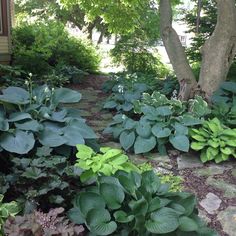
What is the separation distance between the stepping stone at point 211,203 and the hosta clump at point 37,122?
117cm

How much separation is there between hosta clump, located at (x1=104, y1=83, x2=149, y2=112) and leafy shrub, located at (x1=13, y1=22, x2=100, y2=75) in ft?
7.80

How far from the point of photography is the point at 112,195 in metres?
2.09

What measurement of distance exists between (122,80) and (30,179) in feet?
14.0

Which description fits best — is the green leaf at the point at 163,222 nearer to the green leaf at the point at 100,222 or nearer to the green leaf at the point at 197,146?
the green leaf at the point at 100,222

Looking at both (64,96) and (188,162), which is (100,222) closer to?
(188,162)

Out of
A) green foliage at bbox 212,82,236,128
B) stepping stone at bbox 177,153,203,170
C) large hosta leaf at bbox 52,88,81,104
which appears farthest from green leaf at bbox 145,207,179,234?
green foliage at bbox 212,82,236,128

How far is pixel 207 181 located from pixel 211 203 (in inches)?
→ 15.9

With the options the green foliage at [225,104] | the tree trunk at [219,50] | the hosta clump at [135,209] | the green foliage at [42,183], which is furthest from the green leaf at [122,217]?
the tree trunk at [219,50]

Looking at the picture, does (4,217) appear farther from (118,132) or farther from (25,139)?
(118,132)

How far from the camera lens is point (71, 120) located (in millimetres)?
3488

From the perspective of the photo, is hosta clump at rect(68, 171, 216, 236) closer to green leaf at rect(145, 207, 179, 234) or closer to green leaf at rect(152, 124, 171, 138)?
green leaf at rect(145, 207, 179, 234)

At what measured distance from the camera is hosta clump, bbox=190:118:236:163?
142 inches

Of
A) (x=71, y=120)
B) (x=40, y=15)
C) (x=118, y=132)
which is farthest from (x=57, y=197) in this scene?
(x=40, y=15)

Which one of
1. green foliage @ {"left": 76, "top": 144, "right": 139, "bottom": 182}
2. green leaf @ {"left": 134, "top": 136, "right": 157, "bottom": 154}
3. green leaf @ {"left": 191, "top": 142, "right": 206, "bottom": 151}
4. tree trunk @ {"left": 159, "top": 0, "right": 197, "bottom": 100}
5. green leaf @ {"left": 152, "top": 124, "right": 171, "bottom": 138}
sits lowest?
green leaf @ {"left": 134, "top": 136, "right": 157, "bottom": 154}
